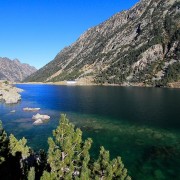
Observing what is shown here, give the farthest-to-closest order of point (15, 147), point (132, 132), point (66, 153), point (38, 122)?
point (38, 122) < point (132, 132) < point (15, 147) < point (66, 153)

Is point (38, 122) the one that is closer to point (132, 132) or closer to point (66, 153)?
point (132, 132)

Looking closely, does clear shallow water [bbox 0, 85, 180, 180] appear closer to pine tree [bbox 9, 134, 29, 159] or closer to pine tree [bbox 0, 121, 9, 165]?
pine tree [bbox 9, 134, 29, 159]

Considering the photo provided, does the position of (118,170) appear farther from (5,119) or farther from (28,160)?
(5,119)

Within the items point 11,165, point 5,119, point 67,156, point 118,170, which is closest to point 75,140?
point 67,156

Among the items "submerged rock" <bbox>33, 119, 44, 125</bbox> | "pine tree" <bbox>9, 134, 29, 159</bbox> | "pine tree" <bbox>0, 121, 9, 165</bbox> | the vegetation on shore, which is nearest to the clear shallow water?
"submerged rock" <bbox>33, 119, 44, 125</bbox>

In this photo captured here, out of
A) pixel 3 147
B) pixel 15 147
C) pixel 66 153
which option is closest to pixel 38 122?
pixel 15 147

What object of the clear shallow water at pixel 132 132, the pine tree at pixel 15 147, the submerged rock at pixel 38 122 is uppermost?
the pine tree at pixel 15 147

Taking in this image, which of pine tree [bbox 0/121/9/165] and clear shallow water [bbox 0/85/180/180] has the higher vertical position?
pine tree [bbox 0/121/9/165]

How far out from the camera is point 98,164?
3850 cm

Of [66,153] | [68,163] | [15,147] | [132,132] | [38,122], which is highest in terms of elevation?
[66,153]

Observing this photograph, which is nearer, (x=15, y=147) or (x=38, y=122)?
(x=15, y=147)

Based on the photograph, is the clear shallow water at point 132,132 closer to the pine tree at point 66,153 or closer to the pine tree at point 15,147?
the pine tree at point 66,153

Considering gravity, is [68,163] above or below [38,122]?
above

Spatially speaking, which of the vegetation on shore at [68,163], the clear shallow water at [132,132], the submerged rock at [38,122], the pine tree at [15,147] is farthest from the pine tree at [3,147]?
the submerged rock at [38,122]
